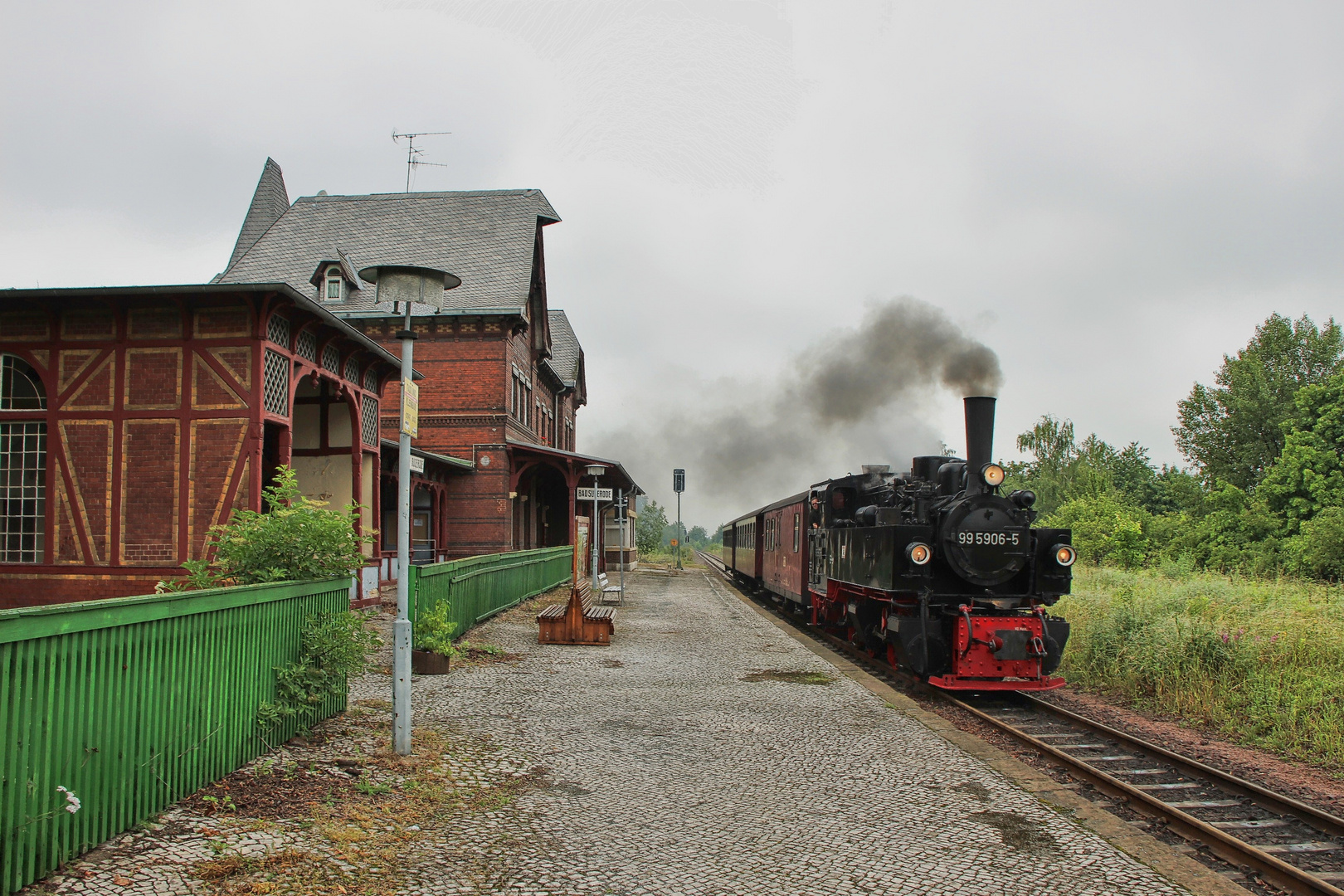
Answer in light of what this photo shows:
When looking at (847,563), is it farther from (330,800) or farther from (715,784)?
(330,800)

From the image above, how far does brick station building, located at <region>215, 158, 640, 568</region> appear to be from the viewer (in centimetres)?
2370

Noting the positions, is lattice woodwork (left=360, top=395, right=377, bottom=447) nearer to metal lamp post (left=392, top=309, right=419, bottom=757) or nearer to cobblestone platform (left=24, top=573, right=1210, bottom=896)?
cobblestone platform (left=24, top=573, right=1210, bottom=896)

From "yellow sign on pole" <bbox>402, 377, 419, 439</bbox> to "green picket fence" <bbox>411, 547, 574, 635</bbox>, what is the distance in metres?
3.85

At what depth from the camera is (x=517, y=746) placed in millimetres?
6531

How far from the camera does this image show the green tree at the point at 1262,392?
139ft

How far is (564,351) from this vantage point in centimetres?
3781

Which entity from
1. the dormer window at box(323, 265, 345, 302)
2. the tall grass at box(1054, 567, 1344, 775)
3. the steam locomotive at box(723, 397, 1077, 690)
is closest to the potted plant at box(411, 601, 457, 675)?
the steam locomotive at box(723, 397, 1077, 690)

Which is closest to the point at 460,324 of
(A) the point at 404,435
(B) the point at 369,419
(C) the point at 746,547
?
(B) the point at 369,419

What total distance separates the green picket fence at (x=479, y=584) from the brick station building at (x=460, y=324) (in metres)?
1.97

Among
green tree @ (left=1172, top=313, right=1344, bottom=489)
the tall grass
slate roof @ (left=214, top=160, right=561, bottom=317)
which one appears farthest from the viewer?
green tree @ (left=1172, top=313, right=1344, bottom=489)

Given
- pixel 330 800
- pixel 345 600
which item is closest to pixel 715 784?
pixel 330 800

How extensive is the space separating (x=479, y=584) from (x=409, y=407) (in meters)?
7.67

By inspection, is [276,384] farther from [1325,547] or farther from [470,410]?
[1325,547]

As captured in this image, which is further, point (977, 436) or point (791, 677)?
point (791, 677)
